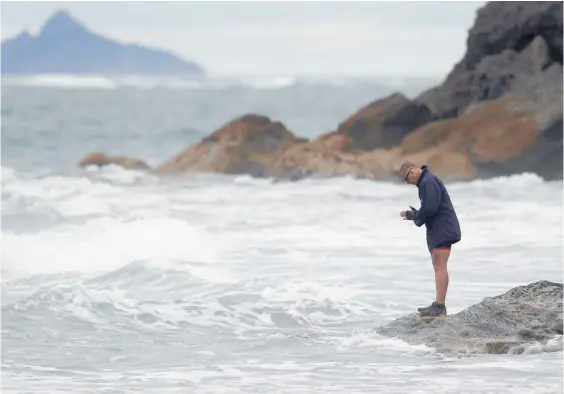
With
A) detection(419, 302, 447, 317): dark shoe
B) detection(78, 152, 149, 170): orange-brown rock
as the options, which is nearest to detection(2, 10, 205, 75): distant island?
detection(78, 152, 149, 170): orange-brown rock

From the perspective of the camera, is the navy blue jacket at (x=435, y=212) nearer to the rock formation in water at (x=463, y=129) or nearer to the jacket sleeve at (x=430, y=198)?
the jacket sleeve at (x=430, y=198)

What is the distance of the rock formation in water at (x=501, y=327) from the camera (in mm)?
7668

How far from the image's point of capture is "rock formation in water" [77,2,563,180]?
883 inches

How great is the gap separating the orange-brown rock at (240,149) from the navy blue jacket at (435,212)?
15.9 m

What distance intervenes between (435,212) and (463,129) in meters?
15.2

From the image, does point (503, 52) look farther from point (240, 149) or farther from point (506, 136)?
point (240, 149)

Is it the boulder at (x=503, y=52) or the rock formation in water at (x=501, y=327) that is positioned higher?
the boulder at (x=503, y=52)

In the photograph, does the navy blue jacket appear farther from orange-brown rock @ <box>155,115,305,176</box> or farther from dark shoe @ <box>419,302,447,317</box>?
orange-brown rock @ <box>155,115,305,176</box>

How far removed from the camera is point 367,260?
12.8 meters

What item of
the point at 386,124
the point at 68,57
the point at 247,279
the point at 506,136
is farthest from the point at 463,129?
the point at 68,57

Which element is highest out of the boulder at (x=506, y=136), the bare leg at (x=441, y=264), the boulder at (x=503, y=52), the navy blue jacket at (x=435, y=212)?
the boulder at (x=503, y=52)

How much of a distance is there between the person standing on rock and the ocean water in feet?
1.71

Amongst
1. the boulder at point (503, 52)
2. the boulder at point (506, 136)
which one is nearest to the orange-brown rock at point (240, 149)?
the boulder at point (506, 136)

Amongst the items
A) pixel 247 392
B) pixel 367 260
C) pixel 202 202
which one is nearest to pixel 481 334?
pixel 247 392
